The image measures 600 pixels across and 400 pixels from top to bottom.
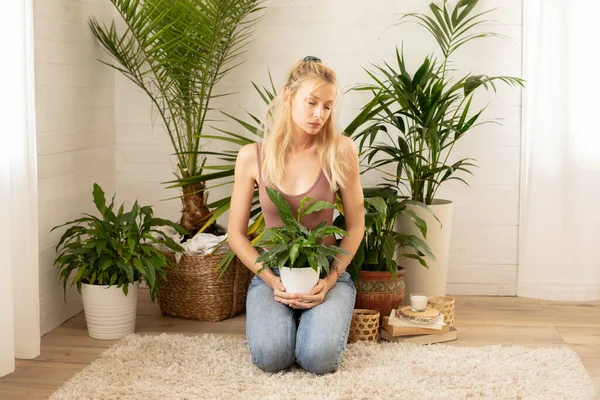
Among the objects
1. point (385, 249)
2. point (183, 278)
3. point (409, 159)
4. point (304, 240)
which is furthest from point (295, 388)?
point (409, 159)

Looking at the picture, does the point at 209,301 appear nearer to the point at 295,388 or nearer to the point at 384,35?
the point at 295,388

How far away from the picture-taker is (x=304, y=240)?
259 centimetres

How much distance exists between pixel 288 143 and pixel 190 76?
0.78 meters

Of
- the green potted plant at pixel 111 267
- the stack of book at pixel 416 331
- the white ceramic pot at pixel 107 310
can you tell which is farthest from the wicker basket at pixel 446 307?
the white ceramic pot at pixel 107 310

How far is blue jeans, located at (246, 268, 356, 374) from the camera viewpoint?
265 cm

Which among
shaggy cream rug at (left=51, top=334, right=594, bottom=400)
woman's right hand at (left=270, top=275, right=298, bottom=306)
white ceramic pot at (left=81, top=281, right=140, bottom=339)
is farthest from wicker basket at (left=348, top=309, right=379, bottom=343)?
white ceramic pot at (left=81, top=281, right=140, bottom=339)

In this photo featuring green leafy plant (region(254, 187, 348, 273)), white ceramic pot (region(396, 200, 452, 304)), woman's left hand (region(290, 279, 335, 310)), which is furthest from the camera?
white ceramic pot (region(396, 200, 452, 304))

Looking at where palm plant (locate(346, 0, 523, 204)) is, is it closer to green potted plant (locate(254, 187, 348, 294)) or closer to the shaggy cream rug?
green potted plant (locate(254, 187, 348, 294))

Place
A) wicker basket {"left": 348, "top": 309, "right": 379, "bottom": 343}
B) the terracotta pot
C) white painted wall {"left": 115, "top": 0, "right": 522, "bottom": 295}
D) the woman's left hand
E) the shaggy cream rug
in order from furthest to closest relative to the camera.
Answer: white painted wall {"left": 115, "top": 0, "right": 522, "bottom": 295}
the terracotta pot
wicker basket {"left": 348, "top": 309, "right": 379, "bottom": 343}
the woman's left hand
the shaggy cream rug

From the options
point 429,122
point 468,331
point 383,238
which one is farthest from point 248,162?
point 468,331

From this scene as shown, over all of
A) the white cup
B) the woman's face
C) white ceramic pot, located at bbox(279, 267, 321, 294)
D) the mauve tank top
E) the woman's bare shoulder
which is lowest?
the white cup

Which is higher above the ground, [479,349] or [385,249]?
[385,249]

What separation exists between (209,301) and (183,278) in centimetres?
15

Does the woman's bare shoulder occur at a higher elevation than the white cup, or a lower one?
higher
